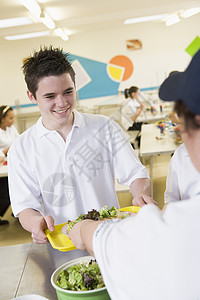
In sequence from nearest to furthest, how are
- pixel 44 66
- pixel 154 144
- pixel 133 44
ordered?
pixel 44 66, pixel 154 144, pixel 133 44

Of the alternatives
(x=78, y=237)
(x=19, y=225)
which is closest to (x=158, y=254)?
(x=78, y=237)

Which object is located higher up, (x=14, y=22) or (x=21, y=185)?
(x=14, y=22)

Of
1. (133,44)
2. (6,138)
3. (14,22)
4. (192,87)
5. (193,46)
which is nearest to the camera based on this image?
(192,87)

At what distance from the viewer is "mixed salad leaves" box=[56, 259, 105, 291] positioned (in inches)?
35.6

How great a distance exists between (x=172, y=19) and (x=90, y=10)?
3034 mm

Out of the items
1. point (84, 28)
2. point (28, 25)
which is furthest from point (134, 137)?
point (84, 28)

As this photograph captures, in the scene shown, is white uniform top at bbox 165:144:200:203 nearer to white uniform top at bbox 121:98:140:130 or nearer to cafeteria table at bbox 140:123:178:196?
cafeteria table at bbox 140:123:178:196

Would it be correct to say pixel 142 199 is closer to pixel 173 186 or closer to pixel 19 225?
pixel 173 186

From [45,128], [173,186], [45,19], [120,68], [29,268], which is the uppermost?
[45,19]

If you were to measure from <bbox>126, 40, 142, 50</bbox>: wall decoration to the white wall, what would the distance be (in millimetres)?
105

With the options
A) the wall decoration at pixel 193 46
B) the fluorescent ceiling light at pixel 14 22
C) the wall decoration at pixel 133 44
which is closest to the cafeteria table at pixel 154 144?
the wall decoration at pixel 193 46

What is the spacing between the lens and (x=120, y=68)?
10203mm

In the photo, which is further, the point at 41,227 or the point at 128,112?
the point at 128,112

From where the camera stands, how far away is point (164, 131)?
15.4 ft
